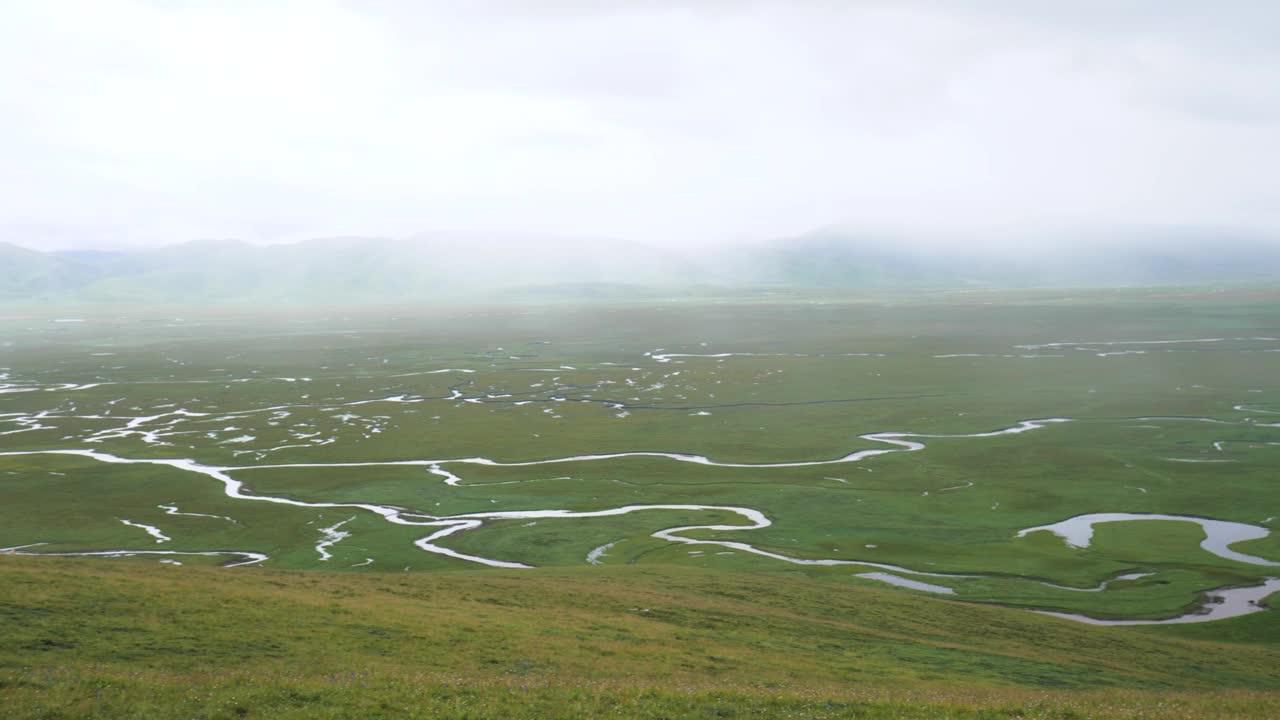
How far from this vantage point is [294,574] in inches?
1992

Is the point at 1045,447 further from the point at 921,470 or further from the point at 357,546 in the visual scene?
the point at 357,546

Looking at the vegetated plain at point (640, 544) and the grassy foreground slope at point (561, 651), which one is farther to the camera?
the vegetated plain at point (640, 544)

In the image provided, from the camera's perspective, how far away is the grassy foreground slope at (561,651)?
88.4 feet

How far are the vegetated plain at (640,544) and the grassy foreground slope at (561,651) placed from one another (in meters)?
0.22

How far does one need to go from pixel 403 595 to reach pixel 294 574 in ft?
26.0

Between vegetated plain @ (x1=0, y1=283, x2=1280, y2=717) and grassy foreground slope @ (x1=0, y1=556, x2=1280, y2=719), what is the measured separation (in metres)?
0.22

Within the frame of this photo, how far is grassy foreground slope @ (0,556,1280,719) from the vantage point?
26938 mm

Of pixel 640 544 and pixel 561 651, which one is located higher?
pixel 561 651

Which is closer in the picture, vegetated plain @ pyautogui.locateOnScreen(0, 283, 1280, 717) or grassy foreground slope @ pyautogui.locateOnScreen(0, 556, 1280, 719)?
grassy foreground slope @ pyautogui.locateOnScreen(0, 556, 1280, 719)

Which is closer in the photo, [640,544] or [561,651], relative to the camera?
[561,651]

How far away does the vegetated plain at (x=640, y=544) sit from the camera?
31156 mm

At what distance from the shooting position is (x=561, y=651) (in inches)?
1464

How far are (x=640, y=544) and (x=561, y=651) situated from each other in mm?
34174

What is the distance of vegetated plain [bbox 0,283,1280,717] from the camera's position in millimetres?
31156
